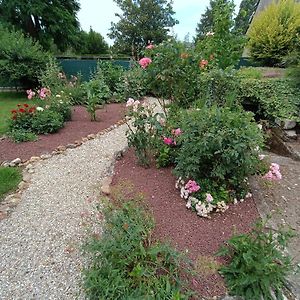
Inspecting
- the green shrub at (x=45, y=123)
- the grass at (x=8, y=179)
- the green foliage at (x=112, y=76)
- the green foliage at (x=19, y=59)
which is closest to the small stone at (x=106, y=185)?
the grass at (x=8, y=179)

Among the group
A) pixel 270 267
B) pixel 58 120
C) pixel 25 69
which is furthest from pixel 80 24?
pixel 270 267

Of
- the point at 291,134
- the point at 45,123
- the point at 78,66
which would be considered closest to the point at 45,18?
the point at 78,66

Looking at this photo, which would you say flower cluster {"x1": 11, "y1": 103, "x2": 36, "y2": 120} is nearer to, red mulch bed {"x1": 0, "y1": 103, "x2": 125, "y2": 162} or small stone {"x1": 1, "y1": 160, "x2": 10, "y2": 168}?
red mulch bed {"x1": 0, "y1": 103, "x2": 125, "y2": 162}

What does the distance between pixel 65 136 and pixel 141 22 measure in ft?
63.7

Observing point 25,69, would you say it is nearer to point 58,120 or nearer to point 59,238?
point 58,120

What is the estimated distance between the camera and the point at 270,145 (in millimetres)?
4500

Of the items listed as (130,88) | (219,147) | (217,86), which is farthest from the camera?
(130,88)

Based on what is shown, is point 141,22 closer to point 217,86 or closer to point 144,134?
point 217,86

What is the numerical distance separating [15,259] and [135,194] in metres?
1.13

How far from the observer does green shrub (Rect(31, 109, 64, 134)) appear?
14.6ft

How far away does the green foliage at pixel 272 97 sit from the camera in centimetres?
453

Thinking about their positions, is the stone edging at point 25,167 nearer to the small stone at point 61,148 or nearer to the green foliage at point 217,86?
the small stone at point 61,148

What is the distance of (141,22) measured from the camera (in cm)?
2092

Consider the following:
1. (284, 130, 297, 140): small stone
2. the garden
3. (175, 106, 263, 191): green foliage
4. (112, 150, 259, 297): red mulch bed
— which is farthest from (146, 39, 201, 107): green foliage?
(284, 130, 297, 140): small stone
